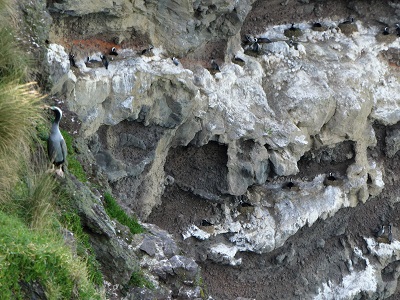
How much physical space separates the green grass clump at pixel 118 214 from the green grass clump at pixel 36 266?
13.4ft

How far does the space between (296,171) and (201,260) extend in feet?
12.2

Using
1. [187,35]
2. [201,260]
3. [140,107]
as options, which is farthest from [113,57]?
[201,260]

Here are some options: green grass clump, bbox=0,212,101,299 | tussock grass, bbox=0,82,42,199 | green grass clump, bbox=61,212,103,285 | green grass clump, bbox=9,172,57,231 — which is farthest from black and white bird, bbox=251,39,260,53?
green grass clump, bbox=0,212,101,299

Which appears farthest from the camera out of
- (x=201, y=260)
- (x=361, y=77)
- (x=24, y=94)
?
(x=361, y=77)

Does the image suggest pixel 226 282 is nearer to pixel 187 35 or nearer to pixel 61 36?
pixel 187 35

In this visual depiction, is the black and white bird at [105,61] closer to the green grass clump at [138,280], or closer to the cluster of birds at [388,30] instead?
the green grass clump at [138,280]

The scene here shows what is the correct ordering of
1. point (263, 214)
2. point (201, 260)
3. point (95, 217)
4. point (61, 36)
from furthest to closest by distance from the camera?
1. point (263, 214)
2. point (201, 260)
3. point (61, 36)
4. point (95, 217)

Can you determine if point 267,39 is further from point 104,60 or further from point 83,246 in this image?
Answer: point 83,246

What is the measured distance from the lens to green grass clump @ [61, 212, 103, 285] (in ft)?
30.7

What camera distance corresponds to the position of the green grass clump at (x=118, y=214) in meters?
12.1

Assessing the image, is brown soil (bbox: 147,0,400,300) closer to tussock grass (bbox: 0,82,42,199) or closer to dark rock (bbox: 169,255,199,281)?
dark rock (bbox: 169,255,199,281)

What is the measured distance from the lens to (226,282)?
19359 millimetres

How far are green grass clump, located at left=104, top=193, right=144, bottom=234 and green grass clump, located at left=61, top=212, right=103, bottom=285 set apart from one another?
218 centimetres

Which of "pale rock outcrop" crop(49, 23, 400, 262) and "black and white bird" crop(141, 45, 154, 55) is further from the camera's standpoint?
"black and white bird" crop(141, 45, 154, 55)
